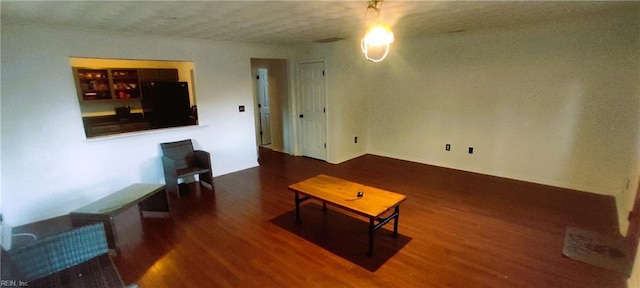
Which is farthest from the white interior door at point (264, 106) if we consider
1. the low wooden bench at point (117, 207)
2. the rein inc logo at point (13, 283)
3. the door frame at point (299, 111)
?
the rein inc logo at point (13, 283)

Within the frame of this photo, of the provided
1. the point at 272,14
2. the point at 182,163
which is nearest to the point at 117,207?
the point at 182,163

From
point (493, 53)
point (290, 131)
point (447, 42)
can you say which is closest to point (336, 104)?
point (290, 131)

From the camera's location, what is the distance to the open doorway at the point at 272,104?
582 cm

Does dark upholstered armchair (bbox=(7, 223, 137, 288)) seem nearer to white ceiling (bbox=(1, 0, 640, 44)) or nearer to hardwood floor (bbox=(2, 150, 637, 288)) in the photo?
hardwood floor (bbox=(2, 150, 637, 288))

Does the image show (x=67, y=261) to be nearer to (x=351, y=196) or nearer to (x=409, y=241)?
(x=351, y=196)

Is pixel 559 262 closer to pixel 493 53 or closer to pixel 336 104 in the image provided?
pixel 493 53

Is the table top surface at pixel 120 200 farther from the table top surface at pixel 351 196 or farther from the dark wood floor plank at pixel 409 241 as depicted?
the table top surface at pixel 351 196

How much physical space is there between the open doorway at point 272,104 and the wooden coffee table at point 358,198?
3.00 metres

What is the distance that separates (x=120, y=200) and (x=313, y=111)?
3403mm

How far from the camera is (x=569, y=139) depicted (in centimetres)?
378

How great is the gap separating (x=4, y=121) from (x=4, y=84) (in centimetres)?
37

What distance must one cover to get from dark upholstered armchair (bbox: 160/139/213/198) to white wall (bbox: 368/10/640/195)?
345cm

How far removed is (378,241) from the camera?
2734 mm

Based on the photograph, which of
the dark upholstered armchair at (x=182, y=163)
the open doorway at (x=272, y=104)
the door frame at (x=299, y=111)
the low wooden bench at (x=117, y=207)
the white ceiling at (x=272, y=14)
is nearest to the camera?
the white ceiling at (x=272, y=14)
